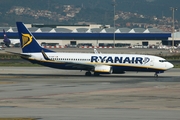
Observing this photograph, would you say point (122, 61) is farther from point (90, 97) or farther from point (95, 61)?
point (90, 97)

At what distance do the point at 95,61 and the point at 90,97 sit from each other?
28.3m

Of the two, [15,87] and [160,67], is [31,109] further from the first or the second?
[160,67]

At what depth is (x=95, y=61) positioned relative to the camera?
8244 centimetres

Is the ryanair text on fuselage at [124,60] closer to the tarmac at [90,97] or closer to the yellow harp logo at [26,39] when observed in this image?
the tarmac at [90,97]

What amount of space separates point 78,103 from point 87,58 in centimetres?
3348

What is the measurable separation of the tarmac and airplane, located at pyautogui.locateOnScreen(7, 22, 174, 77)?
1.51 meters

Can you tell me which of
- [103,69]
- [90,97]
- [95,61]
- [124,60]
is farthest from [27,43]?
[90,97]

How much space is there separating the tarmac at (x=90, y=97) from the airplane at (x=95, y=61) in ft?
4.95

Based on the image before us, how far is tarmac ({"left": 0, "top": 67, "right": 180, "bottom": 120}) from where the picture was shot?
42.7 m

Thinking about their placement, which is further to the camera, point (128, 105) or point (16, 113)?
A: point (128, 105)

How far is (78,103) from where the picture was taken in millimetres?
49531

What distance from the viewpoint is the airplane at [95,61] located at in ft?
267

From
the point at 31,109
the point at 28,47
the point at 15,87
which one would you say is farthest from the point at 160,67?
the point at 31,109

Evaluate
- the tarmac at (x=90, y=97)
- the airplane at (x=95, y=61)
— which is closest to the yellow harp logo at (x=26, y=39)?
the airplane at (x=95, y=61)
